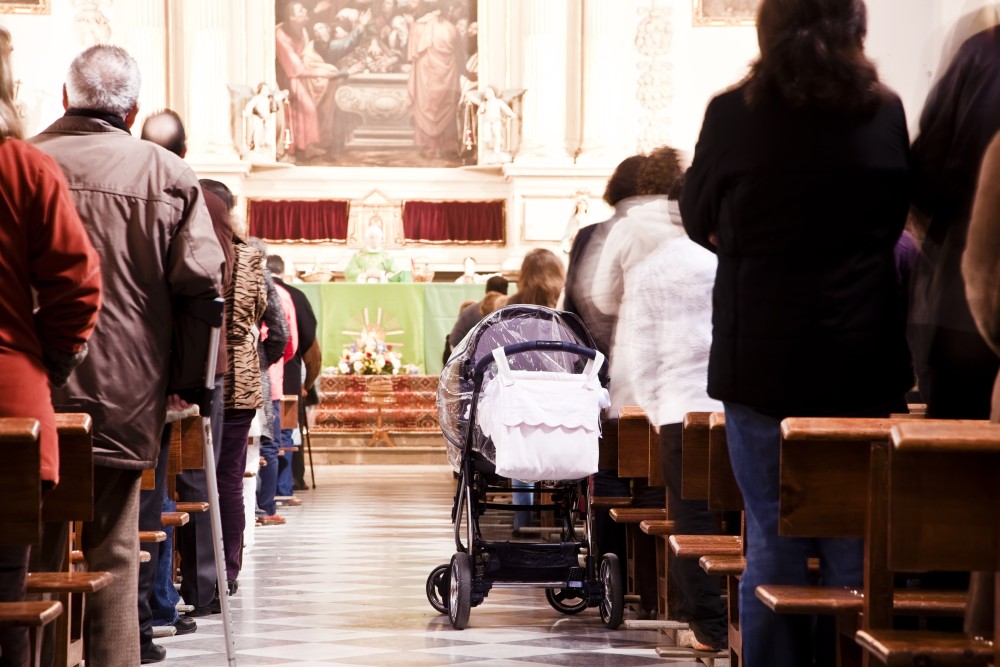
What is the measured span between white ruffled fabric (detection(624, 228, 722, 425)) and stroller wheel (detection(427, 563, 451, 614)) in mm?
1454

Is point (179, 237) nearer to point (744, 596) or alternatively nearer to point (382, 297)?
point (744, 596)

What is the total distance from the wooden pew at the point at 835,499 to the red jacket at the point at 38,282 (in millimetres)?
1493

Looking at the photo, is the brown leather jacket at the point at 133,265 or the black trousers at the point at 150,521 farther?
the black trousers at the point at 150,521

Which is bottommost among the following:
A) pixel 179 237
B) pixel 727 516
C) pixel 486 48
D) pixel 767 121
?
pixel 727 516

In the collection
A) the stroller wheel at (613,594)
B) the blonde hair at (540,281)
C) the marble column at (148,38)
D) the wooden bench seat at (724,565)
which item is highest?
the marble column at (148,38)

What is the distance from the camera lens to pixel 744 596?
327 cm

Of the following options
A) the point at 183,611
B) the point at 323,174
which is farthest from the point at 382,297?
the point at 183,611

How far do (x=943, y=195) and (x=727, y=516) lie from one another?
88.5 inches

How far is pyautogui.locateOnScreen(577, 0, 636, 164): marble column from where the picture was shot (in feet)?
70.7

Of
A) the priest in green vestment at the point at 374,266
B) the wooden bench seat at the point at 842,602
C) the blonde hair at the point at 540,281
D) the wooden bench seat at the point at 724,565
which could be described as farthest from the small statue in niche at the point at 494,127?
the wooden bench seat at the point at 842,602

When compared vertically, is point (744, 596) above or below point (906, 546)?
below

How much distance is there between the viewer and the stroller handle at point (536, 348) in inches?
221

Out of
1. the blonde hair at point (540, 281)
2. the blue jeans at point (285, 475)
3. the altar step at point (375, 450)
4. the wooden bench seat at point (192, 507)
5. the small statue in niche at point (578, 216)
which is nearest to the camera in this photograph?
the wooden bench seat at point (192, 507)

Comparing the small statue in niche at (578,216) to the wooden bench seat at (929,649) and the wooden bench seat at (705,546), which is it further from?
the wooden bench seat at (929,649)
